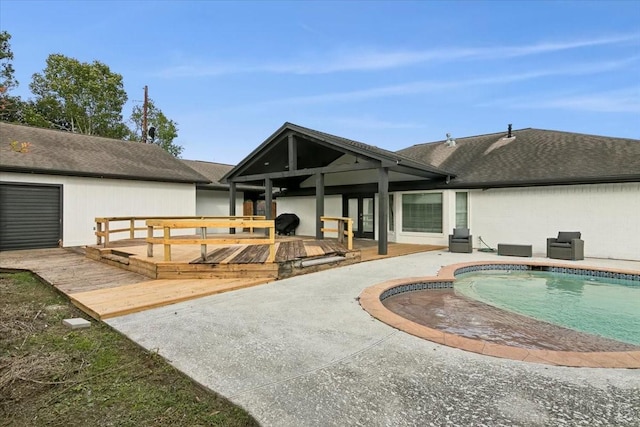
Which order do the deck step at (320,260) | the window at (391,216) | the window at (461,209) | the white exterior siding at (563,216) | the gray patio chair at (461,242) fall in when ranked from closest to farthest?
the deck step at (320,260)
the white exterior siding at (563,216)
the gray patio chair at (461,242)
the window at (461,209)
the window at (391,216)

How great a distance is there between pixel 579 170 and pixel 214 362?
1130 cm

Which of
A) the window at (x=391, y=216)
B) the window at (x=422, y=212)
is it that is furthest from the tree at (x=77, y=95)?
the window at (x=422, y=212)

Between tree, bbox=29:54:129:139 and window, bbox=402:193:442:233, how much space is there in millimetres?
26090

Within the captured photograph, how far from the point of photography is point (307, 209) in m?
15.7

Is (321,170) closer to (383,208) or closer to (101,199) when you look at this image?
(383,208)

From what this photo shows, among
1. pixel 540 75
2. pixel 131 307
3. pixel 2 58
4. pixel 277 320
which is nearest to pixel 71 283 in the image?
pixel 131 307

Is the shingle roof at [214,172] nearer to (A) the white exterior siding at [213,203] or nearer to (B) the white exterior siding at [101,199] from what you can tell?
(A) the white exterior siding at [213,203]

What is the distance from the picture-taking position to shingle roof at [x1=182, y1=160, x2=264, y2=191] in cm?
1652

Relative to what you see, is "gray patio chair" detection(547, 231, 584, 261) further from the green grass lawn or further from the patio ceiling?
the green grass lawn

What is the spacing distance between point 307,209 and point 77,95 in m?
22.3

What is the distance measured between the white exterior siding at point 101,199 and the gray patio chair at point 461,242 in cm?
1064

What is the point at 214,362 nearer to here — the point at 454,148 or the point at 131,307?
the point at 131,307

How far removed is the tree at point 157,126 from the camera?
29828mm

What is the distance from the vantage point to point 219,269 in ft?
20.1
